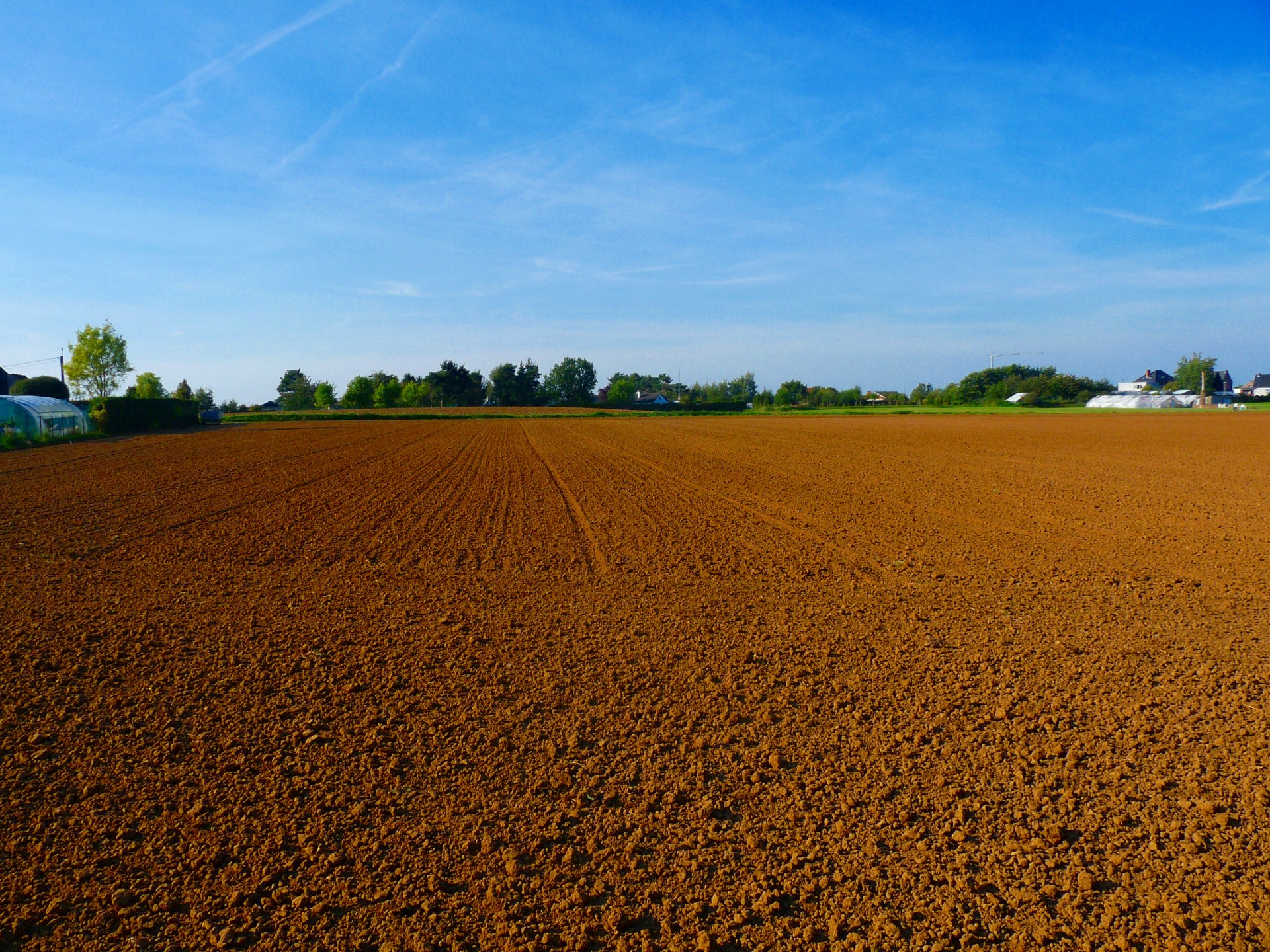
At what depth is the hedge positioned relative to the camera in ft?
134

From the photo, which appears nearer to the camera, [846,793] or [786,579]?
[846,793]

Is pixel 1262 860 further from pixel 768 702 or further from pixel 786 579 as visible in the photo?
pixel 786 579

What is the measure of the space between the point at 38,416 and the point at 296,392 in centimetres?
11996

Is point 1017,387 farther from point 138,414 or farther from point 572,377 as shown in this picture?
point 138,414

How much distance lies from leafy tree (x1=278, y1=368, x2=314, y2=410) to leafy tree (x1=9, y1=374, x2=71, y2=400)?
59480 mm

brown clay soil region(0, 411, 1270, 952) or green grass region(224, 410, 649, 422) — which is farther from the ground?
green grass region(224, 410, 649, 422)

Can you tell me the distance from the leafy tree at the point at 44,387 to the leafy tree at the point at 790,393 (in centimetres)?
8862

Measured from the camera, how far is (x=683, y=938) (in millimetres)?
2926

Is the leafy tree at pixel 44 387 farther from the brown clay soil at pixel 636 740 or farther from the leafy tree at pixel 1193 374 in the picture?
the leafy tree at pixel 1193 374

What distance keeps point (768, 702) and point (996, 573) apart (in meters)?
4.88

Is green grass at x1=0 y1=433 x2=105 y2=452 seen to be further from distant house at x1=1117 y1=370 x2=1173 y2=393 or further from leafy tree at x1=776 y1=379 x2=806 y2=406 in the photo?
distant house at x1=1117 y1=370 x2=1173 y2=393

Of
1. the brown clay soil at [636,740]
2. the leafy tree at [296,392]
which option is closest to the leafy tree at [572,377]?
the leafy tree at [296,392]

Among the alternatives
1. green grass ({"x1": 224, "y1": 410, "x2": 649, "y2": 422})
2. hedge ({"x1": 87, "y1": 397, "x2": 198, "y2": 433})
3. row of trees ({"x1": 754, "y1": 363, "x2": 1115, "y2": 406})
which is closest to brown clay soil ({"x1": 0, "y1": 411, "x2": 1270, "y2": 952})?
hedge ({"x1": 87, "y1": 397, "x2": 198, "y2": 433})

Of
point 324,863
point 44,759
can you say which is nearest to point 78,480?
point 44,759
